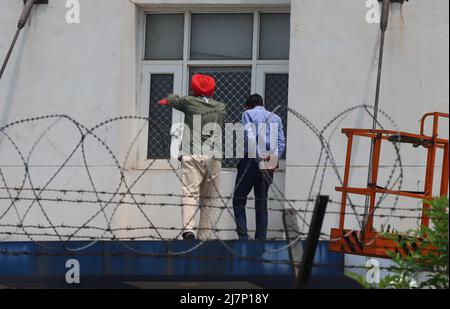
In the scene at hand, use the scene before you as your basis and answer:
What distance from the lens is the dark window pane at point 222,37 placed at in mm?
16547

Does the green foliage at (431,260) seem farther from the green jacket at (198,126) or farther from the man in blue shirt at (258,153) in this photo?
the green jacket at (198,126)

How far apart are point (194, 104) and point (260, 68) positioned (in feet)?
6.47

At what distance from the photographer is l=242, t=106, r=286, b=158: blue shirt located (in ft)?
48.2

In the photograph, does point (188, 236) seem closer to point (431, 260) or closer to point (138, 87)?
point (138, 87)

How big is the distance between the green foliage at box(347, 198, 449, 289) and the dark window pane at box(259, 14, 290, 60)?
5157 millimetres

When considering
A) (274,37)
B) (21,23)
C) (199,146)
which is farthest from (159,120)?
(199,146)

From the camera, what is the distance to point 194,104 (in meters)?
14.6

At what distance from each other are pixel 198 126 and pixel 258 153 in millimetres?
648

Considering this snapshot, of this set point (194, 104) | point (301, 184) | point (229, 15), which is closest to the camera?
point (194, 104)

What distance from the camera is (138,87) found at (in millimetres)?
16562

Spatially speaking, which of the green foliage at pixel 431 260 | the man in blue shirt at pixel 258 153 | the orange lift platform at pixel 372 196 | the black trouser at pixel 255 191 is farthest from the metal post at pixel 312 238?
the man in blue shirt at pixel 258 153

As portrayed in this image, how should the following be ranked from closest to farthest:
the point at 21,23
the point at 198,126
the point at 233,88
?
1. the point at 198,126
2. the point at 21,23
3. the point at 233,88
